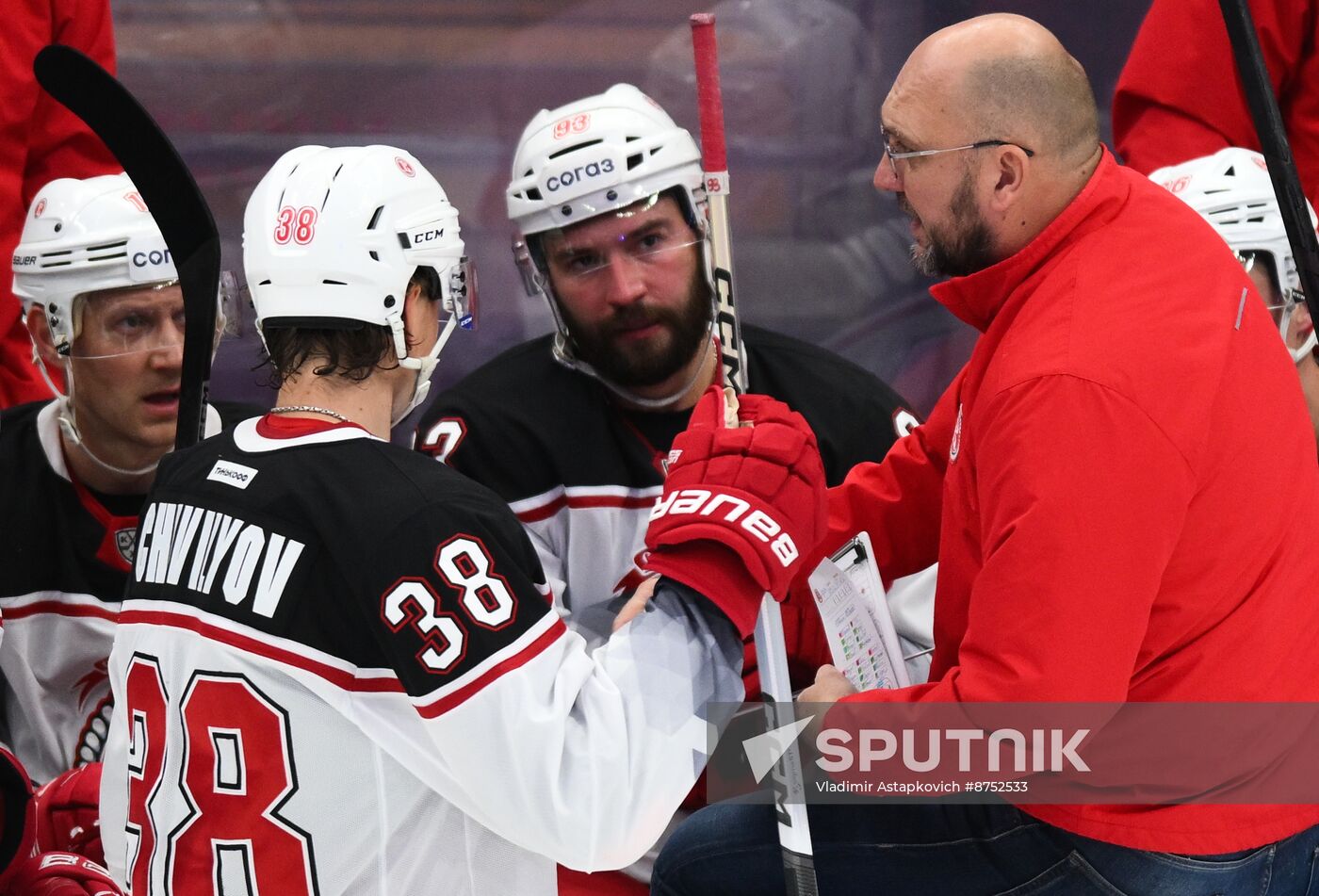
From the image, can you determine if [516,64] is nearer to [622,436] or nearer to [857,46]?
[857,46]

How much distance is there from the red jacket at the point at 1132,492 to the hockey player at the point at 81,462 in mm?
1453

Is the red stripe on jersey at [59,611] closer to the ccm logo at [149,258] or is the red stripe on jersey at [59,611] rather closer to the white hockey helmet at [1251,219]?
the ccm logo at [149,258]

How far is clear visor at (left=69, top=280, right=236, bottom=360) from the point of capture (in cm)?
263

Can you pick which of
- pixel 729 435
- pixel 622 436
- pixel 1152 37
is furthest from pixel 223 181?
pixel 729 435

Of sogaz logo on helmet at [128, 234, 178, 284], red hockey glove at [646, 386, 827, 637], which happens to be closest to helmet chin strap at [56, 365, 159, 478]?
sogaz logo on helmet at [128, 234, 178, 284]

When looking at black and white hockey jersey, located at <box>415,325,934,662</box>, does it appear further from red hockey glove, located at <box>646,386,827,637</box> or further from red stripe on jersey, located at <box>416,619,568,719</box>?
red stripe on jersey, located at <box>416,619,568,719</box>

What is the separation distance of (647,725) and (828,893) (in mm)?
421

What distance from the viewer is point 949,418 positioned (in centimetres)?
213

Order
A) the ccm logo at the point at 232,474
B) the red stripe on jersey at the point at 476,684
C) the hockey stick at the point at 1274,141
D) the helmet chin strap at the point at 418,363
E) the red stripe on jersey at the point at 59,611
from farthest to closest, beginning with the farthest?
the red stripe on jersey at the point at 59,611
the hockey stick at the point at 1274,141
the helmet chin strap at the point at 418,363
the ccm logo at the point at 232,474
the red stripe on jersey at the point at 476,684

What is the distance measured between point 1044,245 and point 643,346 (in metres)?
1.10

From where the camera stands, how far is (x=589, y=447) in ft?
→ 9.00

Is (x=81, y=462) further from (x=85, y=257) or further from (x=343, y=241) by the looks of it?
(x=343, y=241)

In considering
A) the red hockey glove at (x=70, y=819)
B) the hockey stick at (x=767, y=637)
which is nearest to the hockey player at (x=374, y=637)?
the hockey stick at (x=767, y=637)

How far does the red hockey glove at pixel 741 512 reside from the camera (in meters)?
1.69
